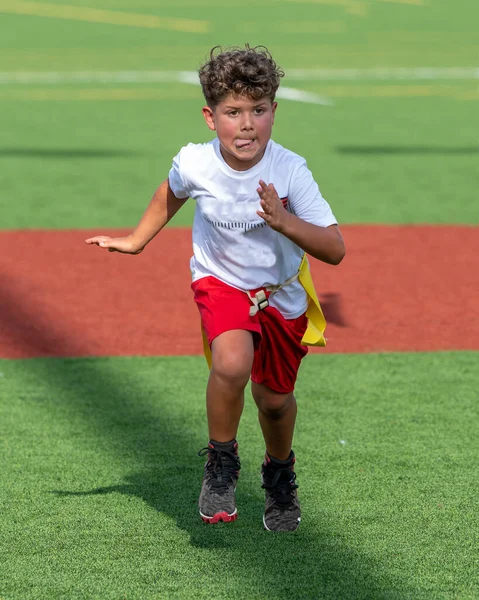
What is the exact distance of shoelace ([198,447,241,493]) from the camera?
448cm

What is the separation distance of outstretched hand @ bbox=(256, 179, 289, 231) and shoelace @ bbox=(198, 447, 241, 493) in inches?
38.6

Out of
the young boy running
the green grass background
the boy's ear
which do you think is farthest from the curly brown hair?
the green grass background

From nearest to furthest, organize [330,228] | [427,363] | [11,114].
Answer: [330,228] → [427,363] → [11,114]

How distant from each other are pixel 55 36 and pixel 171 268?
875 inches

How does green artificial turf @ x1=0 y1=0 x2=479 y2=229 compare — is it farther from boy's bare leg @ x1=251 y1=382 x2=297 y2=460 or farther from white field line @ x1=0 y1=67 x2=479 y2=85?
boy's bare leg @ x1=251 y1=382 x2=297 y2=460

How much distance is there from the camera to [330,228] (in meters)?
4.30

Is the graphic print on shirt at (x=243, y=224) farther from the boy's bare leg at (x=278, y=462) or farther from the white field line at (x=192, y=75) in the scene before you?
the white field line at (x=192, y=75)

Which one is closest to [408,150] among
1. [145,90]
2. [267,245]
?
[145,90]

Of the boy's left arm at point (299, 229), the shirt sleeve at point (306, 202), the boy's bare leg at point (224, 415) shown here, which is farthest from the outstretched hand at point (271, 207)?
the boy's bare leg at point (224, 415)

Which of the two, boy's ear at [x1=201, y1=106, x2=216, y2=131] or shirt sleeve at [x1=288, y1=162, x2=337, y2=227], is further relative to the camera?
boy's ear at [x1=201, y1=106, x2=216, y2=131]

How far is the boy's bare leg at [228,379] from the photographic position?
4309 mm

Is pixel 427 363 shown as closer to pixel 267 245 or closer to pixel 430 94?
pixel 267 245

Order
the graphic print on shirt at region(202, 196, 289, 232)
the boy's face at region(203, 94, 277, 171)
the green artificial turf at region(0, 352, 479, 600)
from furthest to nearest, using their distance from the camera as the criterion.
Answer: the graphic print on shirt at region(202, 196, 289, 232)
the boy's face at region(203, 94, 277, 171)
the green artificial turf at region(0, 352, 479, 600)

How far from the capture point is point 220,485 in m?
4.48
